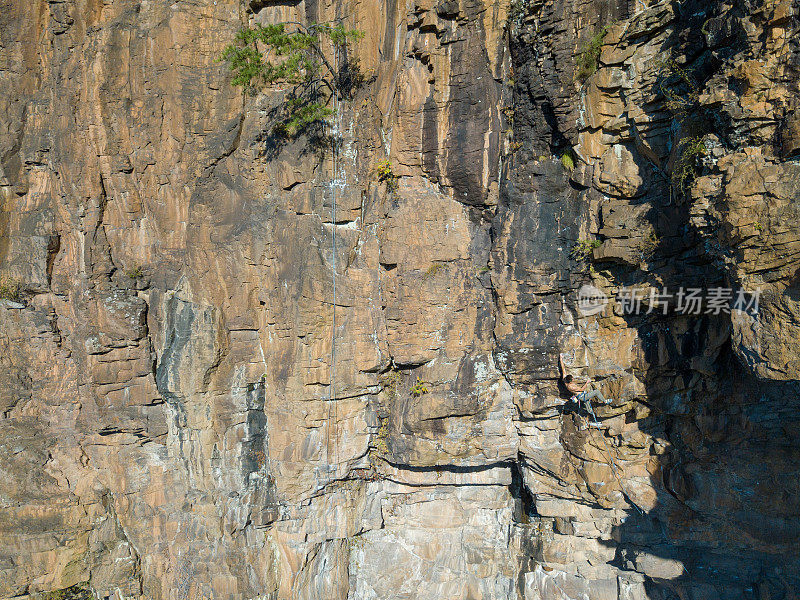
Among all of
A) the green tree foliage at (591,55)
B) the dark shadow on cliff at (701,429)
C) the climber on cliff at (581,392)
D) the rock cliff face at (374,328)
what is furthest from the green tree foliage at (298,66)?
the climber on cliff at (581,392)

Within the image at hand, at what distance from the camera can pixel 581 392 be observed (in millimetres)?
7191

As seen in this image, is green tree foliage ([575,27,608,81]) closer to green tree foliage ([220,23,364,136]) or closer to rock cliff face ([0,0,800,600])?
rock cliff face ([0,0,800,600])

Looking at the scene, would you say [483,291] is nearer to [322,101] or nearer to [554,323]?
[554,323]

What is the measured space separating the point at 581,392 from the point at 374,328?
3203 millimetres

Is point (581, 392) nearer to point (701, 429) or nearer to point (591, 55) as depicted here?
point (701, 429)

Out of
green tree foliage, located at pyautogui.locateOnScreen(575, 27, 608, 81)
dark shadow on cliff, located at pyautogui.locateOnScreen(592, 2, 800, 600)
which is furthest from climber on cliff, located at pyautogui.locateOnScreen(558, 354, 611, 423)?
green tree foliage, located at pyautogui.locateOnScreen(575, 27, 608, 81)

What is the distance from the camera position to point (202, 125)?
7527mm

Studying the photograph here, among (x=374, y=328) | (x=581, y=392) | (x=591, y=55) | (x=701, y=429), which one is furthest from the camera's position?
(x=374, y=328)

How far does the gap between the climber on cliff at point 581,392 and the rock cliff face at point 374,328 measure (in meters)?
0.15

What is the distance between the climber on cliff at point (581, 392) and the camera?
7.12m

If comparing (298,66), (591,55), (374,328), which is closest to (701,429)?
(374,328)

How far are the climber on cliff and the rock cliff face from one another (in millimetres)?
151

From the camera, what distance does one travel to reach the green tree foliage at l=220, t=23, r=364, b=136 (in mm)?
7164

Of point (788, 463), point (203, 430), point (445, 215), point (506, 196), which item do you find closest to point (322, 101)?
point (445, 215)
